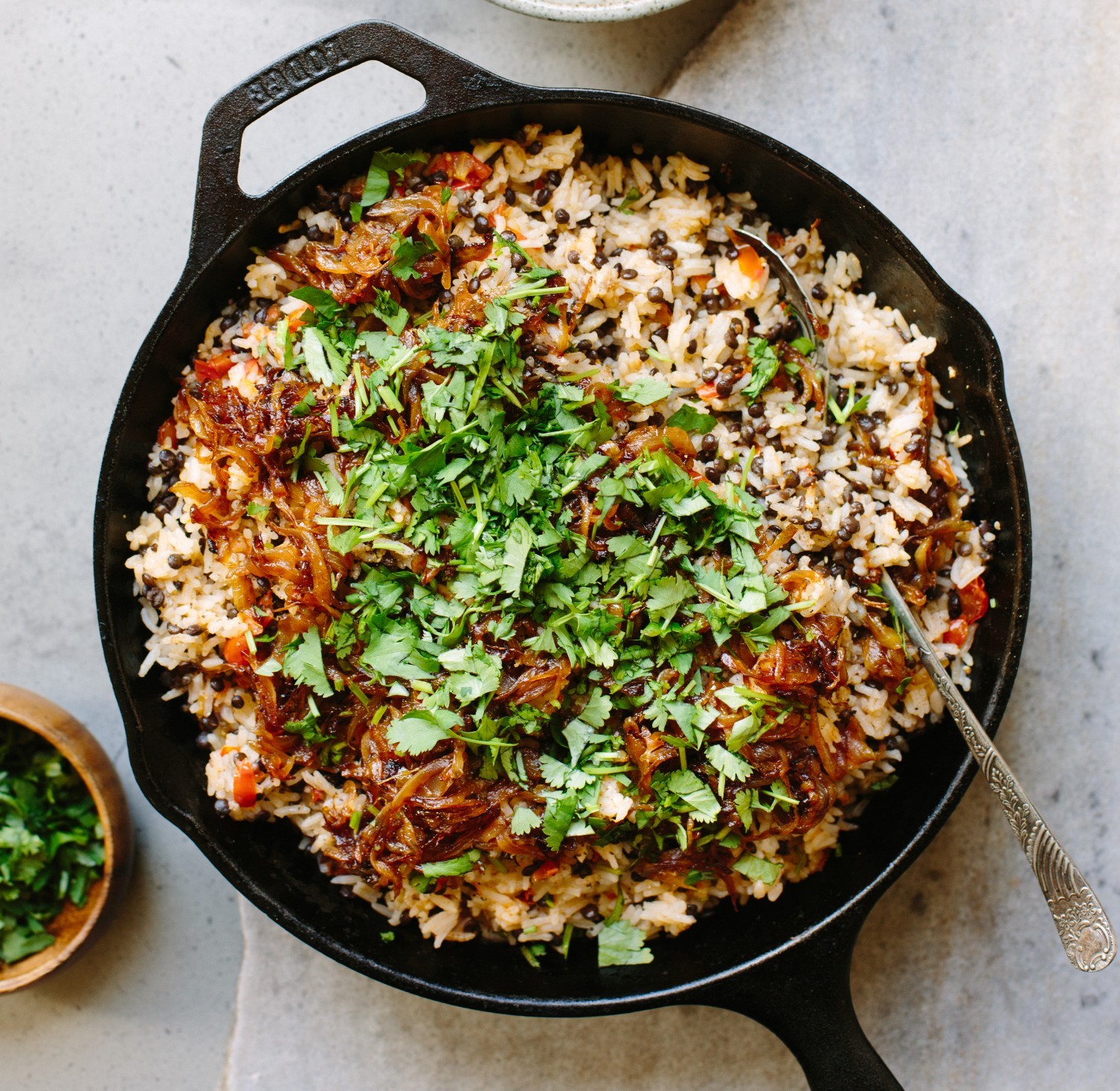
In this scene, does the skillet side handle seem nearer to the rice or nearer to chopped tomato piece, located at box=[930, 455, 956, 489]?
the rice

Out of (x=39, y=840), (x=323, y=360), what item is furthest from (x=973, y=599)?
(x=39, y=840)

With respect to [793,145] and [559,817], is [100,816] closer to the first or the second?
[559,817]

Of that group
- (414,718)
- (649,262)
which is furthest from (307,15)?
(414,718)

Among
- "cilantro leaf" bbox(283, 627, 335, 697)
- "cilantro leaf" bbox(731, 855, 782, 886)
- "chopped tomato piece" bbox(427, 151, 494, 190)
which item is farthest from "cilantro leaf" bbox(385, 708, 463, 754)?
"chopped tomato piece" bbox(427, 151, 494, 190)

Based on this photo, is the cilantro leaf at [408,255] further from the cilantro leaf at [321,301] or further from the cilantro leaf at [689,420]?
the cilantro leaf at [689,420]

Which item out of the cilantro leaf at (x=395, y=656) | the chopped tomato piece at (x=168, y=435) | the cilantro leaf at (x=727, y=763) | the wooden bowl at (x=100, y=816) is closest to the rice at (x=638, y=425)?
the chopped tomato piece at (x=168, y=435)

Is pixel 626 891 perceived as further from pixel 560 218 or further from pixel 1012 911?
pixel 560 218
